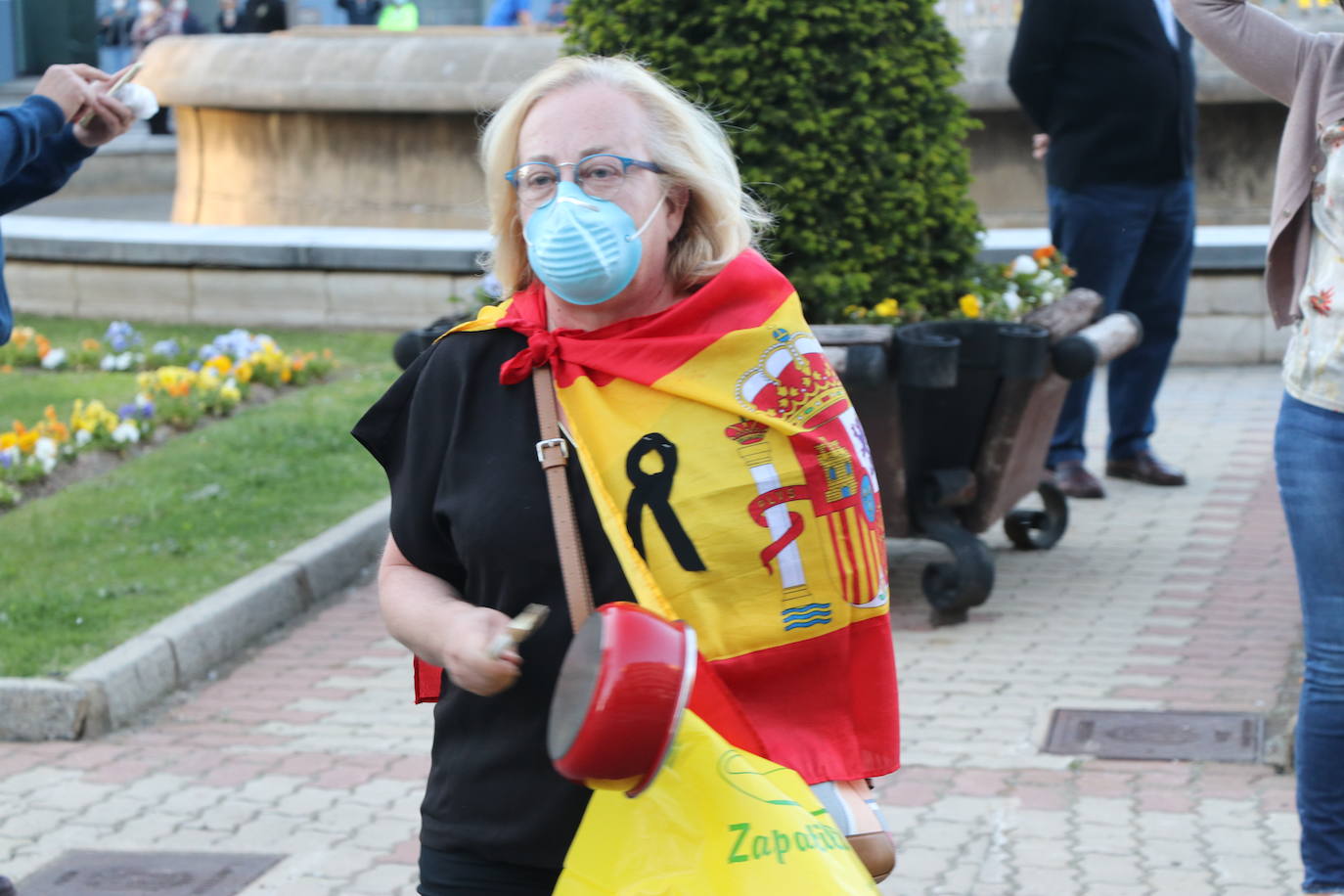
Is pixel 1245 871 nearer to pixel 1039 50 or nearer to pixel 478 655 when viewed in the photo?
pixel 478 655

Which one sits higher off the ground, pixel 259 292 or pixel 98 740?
pixel 98 740

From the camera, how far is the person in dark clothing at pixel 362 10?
2869 cm

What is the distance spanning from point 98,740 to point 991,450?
3.00m

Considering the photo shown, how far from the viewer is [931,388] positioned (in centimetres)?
607

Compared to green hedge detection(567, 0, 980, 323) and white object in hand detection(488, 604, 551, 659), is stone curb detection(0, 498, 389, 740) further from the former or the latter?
white object in hand detection(488, 604, 551, 659)

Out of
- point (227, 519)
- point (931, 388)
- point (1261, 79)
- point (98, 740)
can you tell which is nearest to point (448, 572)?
point (1261, 79)

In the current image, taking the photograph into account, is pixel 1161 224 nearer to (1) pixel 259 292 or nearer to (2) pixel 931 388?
(2) pixel 931 388

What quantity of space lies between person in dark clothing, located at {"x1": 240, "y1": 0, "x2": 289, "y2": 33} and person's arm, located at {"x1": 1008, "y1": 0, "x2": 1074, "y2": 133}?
1864 cm

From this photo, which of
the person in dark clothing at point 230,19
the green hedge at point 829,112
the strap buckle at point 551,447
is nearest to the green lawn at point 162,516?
the green hedge at point 829,112

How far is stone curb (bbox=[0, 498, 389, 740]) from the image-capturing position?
5355mm

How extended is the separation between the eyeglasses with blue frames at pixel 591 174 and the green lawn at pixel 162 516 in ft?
11.6

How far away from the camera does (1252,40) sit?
3703 millimetres

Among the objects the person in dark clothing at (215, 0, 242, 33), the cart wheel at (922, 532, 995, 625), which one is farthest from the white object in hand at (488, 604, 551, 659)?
the person in dark clothing at (215, 0, 242, 33)

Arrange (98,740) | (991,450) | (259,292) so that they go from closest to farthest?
(98,740)
(991,450)
(259,292)
